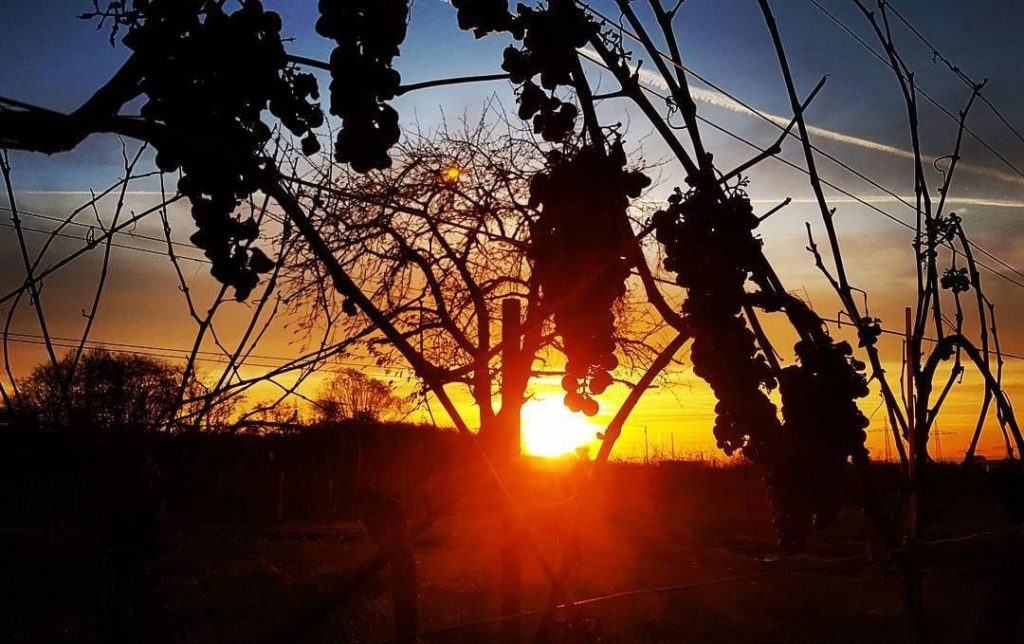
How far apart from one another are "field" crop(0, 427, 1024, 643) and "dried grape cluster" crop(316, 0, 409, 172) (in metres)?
1.13

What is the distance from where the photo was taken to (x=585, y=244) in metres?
1.78

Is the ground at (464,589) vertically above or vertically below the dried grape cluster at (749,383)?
below

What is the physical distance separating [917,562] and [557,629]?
121cm

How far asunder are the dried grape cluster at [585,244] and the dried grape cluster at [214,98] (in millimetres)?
601

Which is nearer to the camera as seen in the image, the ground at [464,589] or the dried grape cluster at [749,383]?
the dried grape cluster at [749,383]

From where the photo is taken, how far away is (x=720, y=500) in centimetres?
3341

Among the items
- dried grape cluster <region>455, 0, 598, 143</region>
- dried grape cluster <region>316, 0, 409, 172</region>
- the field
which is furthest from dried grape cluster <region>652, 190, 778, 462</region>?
dried grape cluster <region>316, 0, 409, 172</region>

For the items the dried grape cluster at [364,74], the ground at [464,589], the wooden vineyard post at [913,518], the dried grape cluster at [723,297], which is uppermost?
the dried grape cluster at [364,74]

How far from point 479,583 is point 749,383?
41.6 feet

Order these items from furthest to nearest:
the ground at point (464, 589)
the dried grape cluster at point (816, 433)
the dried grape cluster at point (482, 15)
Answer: the ground at point (464, 589) < the dried grape cluster at point (816, 433) < the dried grape cluster at point (482, 15)

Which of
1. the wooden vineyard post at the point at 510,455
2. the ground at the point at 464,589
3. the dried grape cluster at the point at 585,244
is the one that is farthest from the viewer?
the wooden vineyard post at the point at 510,455

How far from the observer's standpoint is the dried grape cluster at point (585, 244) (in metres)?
1.79

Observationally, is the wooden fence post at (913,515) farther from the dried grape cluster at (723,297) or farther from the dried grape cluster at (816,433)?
the dried grape cluster at (723,297)

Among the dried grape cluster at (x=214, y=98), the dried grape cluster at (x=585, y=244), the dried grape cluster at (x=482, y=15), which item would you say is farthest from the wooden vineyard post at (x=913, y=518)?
the dried grape cluster at (x=214, y=98)
